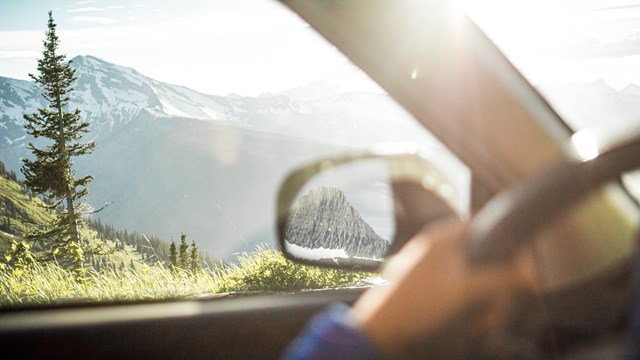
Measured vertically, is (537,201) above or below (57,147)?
above

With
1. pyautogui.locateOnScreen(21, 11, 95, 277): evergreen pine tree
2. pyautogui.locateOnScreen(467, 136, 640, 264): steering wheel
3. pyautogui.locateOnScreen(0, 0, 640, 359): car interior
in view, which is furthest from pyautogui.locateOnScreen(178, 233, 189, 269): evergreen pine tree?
pyautogui.locateOnScreen(21, 11, 95, 277): evergreen pine tree

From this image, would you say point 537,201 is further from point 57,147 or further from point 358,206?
point 57,147

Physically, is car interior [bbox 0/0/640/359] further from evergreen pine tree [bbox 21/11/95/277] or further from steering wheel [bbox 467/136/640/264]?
evergreen pine tree [bbox 21/11/95/277]

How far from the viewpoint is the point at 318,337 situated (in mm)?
1070

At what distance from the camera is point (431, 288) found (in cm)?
104

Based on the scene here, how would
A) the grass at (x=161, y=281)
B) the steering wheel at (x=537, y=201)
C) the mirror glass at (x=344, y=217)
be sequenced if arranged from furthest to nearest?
1. the grass at (x=161, y=281)
2. the mirror glass at (x=344, y=217)
3. the steering wheel at (x=537, y=201)

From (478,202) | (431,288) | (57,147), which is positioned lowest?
(57,147)

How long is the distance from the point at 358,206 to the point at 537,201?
1645 millimetres

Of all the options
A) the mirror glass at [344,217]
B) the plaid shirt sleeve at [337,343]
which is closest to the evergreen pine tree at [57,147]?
the mirror glass at [344,217]

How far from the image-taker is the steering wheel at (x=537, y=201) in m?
0.93

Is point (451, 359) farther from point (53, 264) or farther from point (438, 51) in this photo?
point (53, 264)

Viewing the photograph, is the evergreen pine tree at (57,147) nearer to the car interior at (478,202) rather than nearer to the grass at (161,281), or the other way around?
the grass at (161,281)

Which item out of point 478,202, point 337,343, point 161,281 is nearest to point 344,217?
point 478,202

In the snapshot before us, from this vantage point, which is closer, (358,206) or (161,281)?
(358,206)
